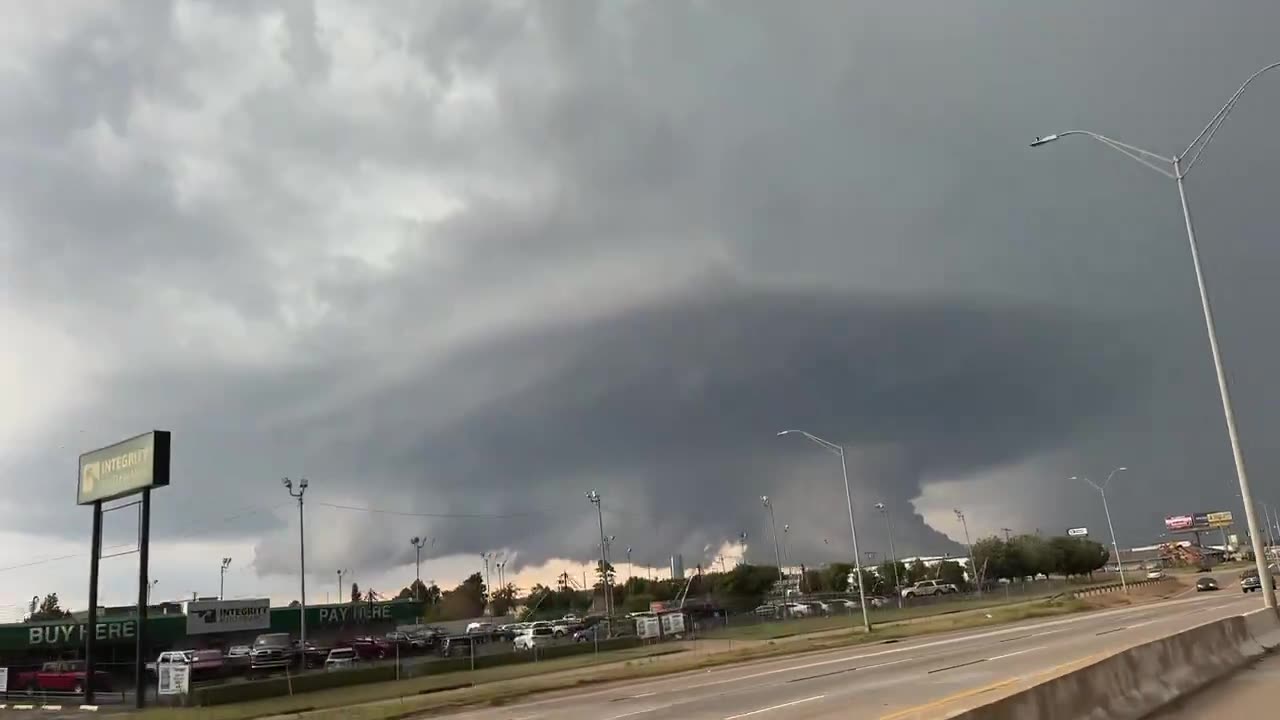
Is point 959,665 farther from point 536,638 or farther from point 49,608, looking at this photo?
point 49,608

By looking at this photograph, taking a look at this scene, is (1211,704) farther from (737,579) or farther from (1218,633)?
(737,579)

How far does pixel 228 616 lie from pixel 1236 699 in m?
79.4

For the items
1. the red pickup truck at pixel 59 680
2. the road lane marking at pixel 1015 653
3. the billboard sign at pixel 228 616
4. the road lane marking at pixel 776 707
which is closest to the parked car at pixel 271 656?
the red pickup truck at pixel 59 680

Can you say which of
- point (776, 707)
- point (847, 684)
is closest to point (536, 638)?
point (847, 684)

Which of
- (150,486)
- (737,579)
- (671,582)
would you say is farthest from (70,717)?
(671,582)

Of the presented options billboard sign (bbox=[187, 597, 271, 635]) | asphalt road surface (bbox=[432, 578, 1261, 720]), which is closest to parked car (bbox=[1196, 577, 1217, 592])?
asphalt road surface (bbox=[432, 578, 1261, 720])

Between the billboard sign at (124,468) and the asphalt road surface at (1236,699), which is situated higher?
the billboard sign at (124,468)

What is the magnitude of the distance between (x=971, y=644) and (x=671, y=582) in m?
155

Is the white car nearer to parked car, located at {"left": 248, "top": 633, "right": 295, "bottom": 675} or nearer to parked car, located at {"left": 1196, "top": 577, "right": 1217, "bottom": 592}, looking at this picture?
parked car, located at {"left": 248, "top": 633, "right": 295, "bottom": 675}

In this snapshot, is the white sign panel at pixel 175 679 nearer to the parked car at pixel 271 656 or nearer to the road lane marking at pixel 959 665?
the parked car at pixel 271 656

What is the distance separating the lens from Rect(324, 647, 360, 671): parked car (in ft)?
170

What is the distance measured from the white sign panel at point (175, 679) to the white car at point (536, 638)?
27.9 m

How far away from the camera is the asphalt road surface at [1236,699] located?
1339cm

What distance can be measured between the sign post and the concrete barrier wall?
39226mm
